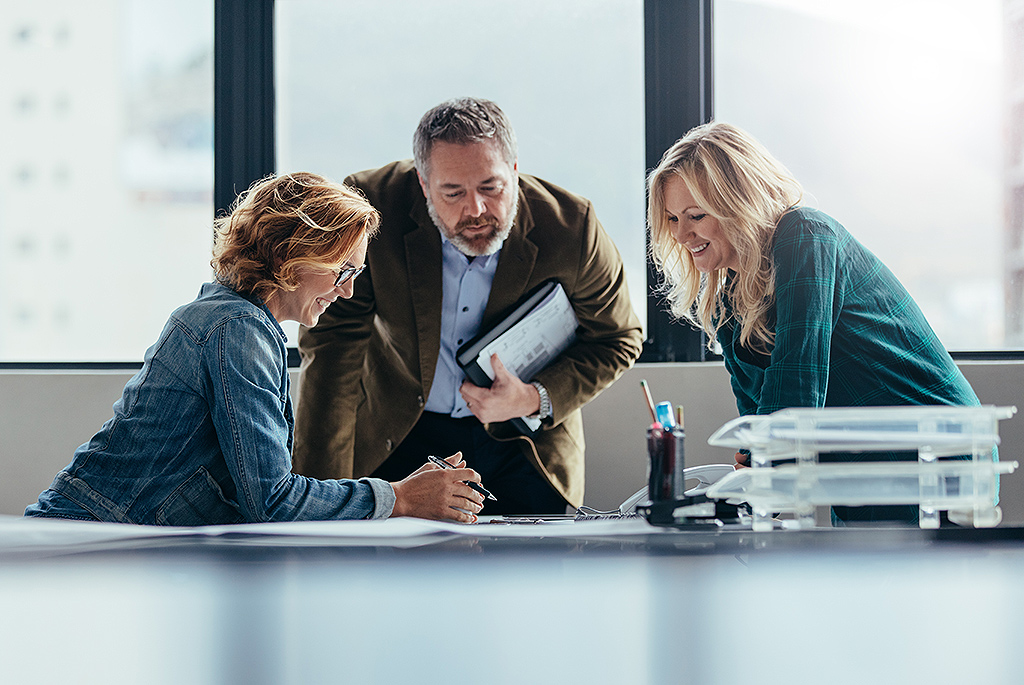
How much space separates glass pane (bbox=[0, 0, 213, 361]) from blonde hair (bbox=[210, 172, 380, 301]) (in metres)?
1.60

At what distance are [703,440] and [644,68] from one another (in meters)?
1.28

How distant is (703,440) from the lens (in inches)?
95.6

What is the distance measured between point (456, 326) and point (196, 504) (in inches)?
36.6

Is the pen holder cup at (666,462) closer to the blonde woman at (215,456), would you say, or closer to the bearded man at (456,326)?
the blonde woman at (215,456)

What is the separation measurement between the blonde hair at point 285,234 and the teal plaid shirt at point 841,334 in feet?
2.36

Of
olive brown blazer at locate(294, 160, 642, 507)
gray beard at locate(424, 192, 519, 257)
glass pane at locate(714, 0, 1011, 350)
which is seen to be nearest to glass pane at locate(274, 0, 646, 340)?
glass pane at locate(714, 0, 1011, 350)

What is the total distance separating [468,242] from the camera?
6.12ft

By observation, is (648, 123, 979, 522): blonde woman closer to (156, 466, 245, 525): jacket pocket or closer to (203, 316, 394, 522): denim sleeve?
(203, 316, 394, 522): denim sleeve

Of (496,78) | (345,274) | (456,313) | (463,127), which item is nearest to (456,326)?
(456,313)

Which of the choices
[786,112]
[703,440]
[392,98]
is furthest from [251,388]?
[786,112]

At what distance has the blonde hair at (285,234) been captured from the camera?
1.24 m

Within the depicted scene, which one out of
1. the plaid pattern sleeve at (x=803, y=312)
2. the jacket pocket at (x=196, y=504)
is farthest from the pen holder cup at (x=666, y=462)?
the jacket pocket at (x=196, y=504)

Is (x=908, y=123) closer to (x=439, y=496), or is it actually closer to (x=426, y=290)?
(x=426, y=290)

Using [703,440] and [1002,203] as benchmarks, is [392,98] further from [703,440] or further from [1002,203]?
[1002,203]
